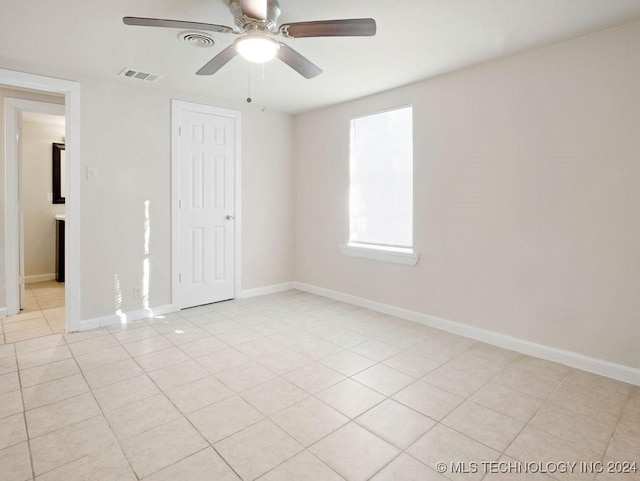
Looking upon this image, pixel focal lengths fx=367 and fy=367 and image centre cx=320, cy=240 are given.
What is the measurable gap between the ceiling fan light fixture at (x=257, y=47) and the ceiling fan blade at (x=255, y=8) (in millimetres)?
110

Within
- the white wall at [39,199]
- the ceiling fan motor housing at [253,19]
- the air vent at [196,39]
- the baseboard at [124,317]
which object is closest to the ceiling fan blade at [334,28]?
the ceiling fan motor housing at [253,19]

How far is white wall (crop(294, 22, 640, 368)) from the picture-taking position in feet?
8.19

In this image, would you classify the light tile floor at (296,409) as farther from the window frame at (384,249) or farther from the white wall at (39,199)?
the white wall at (39,199)

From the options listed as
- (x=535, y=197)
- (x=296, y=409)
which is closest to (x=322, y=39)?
(x=535, y=197)

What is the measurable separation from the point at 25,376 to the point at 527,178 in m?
3.98

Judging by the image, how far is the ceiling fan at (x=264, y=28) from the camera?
1.89 m

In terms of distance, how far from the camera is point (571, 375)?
8.54 ft

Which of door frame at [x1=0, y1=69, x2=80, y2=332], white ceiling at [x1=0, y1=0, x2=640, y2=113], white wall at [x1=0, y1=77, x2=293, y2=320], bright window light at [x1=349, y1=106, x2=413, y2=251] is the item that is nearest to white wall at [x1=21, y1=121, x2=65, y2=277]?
white wall at [x1=0, y1=77, x2=293, y2=320]

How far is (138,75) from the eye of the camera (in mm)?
3424

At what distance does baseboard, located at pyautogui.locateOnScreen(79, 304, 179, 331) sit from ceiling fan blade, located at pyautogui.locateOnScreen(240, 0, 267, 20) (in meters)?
3.09

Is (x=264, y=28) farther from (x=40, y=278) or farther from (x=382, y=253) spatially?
(x=40, y=278)

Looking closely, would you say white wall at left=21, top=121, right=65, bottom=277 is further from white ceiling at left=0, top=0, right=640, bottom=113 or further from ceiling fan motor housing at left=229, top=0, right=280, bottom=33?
ceiling fan motor housing at left=229, top=0, right=280, bottom=33

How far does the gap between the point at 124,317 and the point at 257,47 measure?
9.80 ft

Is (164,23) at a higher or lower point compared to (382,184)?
higher
